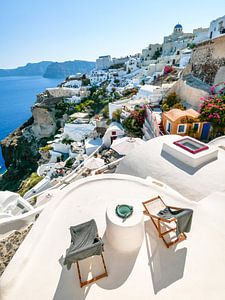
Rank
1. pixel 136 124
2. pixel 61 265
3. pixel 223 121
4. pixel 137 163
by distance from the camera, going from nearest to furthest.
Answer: pixel 61 265
pixel 137 163
pixel 223 121
pixel 136 124

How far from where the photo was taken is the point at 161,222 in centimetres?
583

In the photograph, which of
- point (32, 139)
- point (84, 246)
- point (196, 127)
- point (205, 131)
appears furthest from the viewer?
point (32, 139)

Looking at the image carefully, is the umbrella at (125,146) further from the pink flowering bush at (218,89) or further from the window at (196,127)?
the pink flowering bush at (218,89)

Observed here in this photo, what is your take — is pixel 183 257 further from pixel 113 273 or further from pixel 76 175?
pixel 76 175

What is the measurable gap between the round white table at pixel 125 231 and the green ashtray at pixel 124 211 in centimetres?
8

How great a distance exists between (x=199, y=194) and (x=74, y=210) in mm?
6632

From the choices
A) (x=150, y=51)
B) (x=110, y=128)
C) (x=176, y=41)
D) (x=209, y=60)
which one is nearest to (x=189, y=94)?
(x=209, y=60)

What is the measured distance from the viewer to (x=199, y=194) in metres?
9.23

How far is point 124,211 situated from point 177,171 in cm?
608

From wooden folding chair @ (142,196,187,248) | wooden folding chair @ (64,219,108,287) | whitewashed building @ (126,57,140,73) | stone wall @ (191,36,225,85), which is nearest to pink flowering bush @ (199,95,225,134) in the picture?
stone wall @ (191,36,225,85)

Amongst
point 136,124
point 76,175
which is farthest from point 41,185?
point 136,124

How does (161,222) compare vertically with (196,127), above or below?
above

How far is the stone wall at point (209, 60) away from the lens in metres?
25.2

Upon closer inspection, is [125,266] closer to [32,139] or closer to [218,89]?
[218,89]
